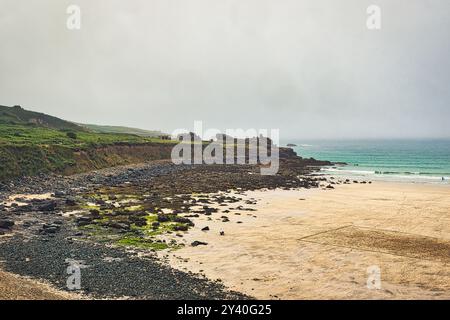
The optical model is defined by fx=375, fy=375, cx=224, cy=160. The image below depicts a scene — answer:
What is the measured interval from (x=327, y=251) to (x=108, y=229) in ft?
57.7

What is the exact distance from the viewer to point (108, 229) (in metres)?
31.2

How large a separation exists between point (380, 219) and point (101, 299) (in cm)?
3017

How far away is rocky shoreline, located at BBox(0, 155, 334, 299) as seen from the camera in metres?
19.9

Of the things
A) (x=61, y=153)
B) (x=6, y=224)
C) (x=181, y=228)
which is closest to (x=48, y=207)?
(x=6, y=224)

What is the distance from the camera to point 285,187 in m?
64.2

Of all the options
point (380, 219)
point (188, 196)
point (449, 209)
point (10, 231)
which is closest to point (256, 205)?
point (188, 196)

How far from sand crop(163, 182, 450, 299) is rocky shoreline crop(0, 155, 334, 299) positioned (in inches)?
77.2

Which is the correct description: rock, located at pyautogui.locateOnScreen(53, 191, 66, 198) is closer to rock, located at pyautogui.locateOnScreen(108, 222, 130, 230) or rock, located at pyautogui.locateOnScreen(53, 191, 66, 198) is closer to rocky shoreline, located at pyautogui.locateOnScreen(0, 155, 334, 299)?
rocky shoreline, located at pyautogui.locateOnScreen(0, 155, 334, 299)

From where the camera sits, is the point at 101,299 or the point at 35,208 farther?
the point at 35,208

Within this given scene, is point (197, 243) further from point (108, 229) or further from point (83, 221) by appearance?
point (83, 221)

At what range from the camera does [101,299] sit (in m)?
17.8
